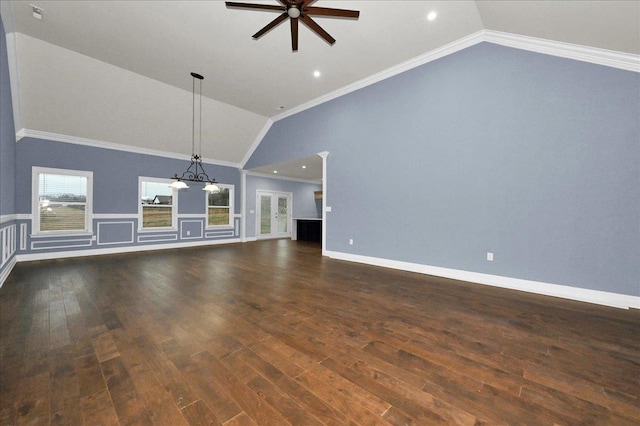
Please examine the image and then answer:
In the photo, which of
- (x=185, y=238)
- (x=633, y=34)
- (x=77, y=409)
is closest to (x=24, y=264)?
(x=185, y=238)

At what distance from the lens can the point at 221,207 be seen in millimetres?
8469

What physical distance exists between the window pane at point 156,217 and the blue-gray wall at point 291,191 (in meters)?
2.53

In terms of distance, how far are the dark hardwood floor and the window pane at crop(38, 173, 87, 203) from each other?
3128mm

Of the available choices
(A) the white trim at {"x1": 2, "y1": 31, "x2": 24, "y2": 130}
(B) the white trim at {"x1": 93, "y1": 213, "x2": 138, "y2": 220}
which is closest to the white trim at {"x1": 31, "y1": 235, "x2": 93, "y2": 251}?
(B) the white trim at {"x1": 93, "y1": 213, "x2": 138, "y2": 220}

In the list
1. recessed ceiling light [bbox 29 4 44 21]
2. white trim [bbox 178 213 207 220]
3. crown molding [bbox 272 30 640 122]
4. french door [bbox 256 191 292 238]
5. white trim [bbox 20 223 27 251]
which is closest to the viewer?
crown molding [bbox 272 30 640 122]

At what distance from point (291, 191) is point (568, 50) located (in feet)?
28.1

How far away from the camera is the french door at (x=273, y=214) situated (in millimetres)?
9477

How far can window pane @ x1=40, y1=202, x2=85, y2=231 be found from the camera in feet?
18.0

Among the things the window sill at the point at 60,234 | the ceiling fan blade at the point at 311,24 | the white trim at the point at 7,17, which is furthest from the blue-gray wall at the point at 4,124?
the ceiling fan blade at the point at 311,24

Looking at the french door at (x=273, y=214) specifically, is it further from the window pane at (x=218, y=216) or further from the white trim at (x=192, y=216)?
the white trim at (x=192, y=216)

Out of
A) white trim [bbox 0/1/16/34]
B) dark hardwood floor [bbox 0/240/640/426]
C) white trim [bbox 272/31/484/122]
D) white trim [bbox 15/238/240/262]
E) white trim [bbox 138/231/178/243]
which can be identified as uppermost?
white trim [bbox 272/31/484/122]

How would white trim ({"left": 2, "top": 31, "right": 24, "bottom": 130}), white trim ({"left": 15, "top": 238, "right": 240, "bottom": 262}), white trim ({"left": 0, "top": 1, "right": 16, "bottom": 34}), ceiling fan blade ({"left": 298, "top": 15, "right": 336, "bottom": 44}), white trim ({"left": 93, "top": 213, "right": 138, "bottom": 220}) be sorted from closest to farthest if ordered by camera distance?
1. ceiling fan blade ({"left": 298, "top": 15, "right": 336, "bottom": 44})
2. white trim ({"left": 0, "top": 1, "right": 16, "bottom": 34})
3. white trim ({"left": 2, "top": 31, "right": 24, "bottom": 130})
4. white trim ({"left": 15, "top": 238, "right": 240, "bottom": 262})
5. white trim ({"left": 93, "top": 213, "right": 138, "bottom": 220})

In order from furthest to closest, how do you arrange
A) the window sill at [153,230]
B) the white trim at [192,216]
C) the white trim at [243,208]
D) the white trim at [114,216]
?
the white trim at [243,208], the white trim at [192,216], the window sill at [153,230], the white trim at [114,216]

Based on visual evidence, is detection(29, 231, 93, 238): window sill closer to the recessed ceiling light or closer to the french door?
the recessed ceiling light
